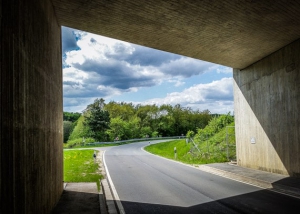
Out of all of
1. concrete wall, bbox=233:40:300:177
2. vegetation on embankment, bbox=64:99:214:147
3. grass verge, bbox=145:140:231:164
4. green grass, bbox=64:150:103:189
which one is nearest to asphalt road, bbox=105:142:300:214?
green grass, bbox=64:150:103:189

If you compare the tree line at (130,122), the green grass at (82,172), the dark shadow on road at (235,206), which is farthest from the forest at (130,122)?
the dark shadow on road at (235,206)

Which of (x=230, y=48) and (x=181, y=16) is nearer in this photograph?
(x=181, y=16)

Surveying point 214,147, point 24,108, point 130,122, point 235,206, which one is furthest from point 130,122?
point 24,108

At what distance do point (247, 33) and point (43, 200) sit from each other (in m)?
9.48

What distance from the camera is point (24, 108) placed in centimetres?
454

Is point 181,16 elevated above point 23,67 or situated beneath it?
elevated above

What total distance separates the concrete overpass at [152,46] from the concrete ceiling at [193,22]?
0.03 m

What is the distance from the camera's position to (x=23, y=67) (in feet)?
14.8

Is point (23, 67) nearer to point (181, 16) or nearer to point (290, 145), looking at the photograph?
point (181, 16)

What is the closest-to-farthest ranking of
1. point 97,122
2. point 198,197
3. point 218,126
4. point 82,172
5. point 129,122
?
point 198,197, point 82,172, point 218,126, point 97,122, point 129,122

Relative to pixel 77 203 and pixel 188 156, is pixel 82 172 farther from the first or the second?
pixel 188 156

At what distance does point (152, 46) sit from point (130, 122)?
188ft

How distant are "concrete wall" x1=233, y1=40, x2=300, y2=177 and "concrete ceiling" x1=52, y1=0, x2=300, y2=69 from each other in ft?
3.50

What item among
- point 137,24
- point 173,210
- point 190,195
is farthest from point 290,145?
point 137,24
